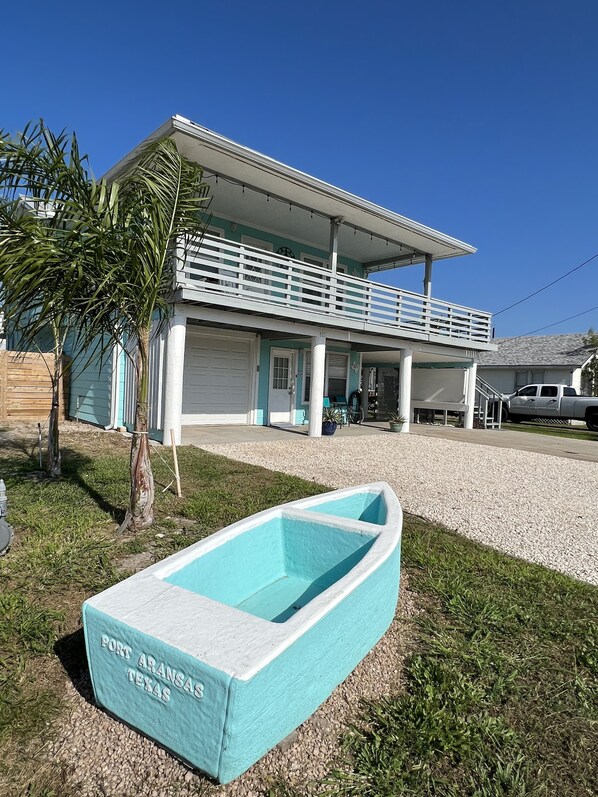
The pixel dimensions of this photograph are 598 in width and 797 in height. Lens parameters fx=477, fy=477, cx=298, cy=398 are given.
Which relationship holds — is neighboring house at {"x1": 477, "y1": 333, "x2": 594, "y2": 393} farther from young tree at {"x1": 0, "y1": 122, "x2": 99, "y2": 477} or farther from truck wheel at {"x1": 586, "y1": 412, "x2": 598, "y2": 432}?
young tree at {"x1": 0, "y1": 122, "x2": 99, "y2": 477}

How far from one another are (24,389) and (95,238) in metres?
11.2

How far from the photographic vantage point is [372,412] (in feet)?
69.0

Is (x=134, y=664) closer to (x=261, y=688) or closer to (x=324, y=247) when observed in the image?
(x=261, y=688)

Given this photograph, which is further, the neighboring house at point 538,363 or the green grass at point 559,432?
the neighboring house at point 538,363

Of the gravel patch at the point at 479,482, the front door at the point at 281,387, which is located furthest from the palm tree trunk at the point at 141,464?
the front door at the point at 281,387

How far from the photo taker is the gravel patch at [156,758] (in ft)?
5.93

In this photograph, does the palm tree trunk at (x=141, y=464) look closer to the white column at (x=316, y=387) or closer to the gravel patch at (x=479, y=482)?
the gravel patch at (x=479, y=482)

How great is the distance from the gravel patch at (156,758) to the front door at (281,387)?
12.2 m

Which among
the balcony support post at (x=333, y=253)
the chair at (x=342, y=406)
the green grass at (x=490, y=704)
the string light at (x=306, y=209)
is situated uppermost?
the string light at (x=306, y=209)

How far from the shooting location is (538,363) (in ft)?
96.7

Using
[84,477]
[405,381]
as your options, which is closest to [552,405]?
[405,381]

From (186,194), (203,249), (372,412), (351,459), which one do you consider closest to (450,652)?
(186,194)

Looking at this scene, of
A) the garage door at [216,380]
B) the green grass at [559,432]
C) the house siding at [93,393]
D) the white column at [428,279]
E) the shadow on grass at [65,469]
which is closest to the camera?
the shadow on grass at [65,469]

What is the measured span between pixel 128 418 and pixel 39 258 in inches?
329
